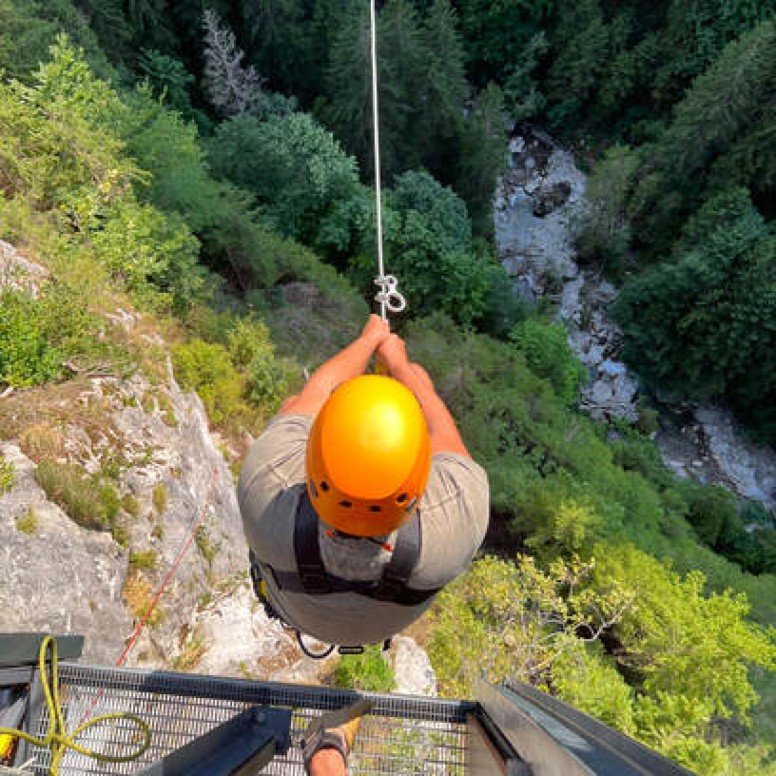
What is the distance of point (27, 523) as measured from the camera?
337cm

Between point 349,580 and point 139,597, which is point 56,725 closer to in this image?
point 349,580

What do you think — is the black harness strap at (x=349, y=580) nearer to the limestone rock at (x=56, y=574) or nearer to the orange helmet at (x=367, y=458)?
the orange helmet at (x=367, y=458)

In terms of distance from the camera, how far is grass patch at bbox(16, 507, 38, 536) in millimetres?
3344

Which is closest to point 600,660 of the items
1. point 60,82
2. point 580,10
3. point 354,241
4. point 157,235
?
point 157,235

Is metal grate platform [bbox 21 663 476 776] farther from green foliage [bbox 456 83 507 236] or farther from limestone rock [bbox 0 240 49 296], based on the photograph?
green foliage [bbox 456 83 507 236]

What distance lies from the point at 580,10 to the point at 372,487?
25337 millimetres

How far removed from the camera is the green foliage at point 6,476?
3.41 metres

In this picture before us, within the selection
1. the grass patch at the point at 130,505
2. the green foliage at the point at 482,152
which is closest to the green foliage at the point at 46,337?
the grass patch at the point at 130,505

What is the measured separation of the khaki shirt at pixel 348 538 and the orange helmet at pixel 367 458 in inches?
6.4

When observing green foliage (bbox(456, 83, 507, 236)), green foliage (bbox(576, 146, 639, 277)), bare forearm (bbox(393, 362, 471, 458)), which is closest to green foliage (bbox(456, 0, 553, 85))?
green foliage (bbox(456, 83, 507, 236))

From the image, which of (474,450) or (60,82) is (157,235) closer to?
(60,82)

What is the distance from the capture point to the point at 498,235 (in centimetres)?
2031

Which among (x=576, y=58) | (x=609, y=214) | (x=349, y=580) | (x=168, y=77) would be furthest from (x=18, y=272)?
(x=576, y=58)

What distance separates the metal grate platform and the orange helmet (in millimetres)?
1532
